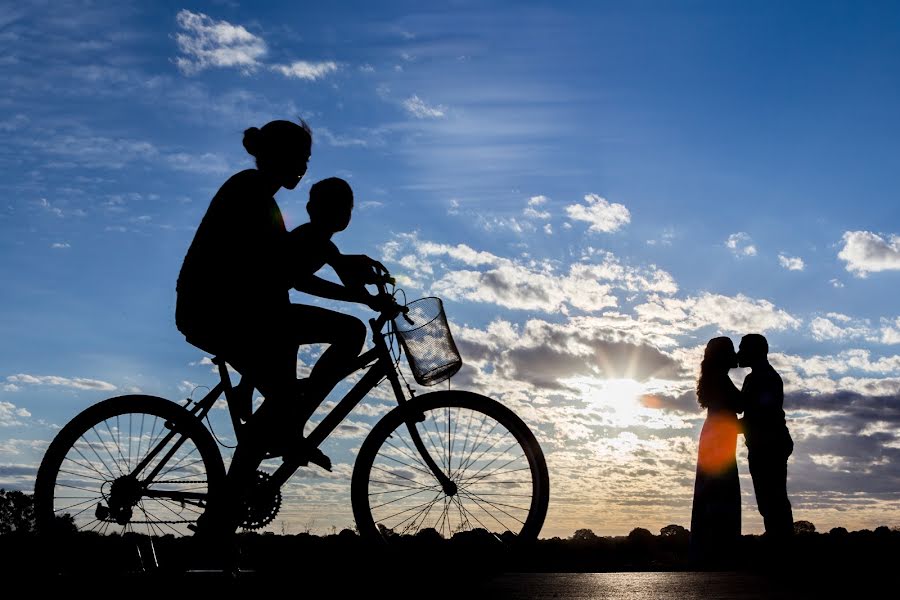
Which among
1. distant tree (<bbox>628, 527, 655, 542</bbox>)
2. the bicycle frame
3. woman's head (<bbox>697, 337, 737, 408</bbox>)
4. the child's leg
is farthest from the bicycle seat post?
distant tree (<bbox>628, 527, 655, 542</bbox>)

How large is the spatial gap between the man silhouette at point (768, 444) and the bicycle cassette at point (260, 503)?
5994mm

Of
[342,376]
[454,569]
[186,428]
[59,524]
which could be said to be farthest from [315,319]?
[59,524]

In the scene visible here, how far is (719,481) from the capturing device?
9.35 meters

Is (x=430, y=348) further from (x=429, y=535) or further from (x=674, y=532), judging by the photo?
(x=674, y=532)

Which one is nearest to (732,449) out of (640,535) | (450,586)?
(640,535)

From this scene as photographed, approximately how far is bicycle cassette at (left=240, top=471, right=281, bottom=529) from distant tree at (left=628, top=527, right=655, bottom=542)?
7599 mm

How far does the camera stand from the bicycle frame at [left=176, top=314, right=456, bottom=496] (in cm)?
503

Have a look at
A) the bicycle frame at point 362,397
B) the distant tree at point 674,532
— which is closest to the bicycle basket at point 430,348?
the bicycle frame at point 362,397

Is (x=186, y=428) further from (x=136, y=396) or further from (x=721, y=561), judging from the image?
(x=721, y=561)

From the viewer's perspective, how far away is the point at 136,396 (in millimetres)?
5445

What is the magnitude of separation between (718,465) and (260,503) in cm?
595

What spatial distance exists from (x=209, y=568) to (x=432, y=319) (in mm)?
2401

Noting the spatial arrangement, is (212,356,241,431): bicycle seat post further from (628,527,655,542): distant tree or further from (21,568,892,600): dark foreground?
(628,527,655,542): distant tree

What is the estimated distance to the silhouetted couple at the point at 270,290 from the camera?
15.4ft
